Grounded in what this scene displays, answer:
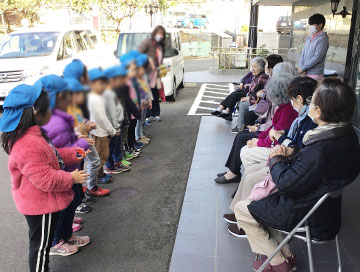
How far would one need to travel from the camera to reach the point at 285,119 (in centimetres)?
328

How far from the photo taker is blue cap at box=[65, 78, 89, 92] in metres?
0.82

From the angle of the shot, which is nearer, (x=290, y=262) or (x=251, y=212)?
(x=251, y=212)

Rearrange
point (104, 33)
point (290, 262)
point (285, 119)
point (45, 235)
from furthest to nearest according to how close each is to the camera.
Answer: point (285, 119) → point (290, 262) → point (45, 235) → point (104, 33)

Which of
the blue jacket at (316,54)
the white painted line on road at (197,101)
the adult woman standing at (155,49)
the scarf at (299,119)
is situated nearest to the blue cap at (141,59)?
the adult woman standing at (155,49)

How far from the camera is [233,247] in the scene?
291cm

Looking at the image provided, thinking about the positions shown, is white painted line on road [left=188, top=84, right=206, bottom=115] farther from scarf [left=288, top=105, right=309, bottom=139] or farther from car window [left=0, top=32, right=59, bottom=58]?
scarf [left=288, top=105, right=309, bottom=139]

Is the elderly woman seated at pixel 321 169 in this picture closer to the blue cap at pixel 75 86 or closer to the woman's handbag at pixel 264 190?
the woman's handbag at pixel 264 190

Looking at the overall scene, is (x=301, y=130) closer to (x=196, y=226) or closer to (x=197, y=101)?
(x=196, y=226)

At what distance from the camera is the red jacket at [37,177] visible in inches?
77.9

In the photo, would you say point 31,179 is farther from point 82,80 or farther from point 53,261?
point 82,80

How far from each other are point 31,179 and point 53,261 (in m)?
1.09

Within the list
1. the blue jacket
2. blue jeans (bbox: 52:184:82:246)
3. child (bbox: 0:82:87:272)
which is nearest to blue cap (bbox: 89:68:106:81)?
child (bbox: 0:82:87:272)

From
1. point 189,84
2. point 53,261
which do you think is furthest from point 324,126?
point 189,84

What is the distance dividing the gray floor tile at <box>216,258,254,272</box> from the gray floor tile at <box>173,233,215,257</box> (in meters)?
0.13
